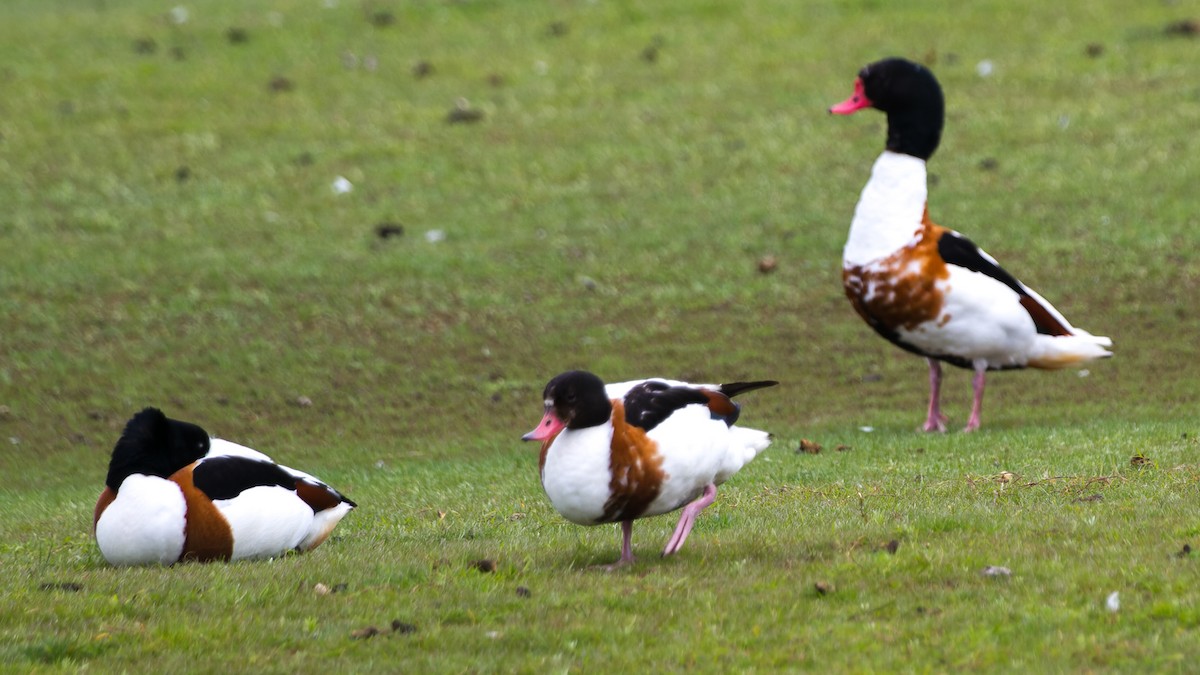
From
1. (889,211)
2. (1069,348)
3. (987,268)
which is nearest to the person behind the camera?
(889,211)

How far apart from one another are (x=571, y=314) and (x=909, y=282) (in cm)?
559

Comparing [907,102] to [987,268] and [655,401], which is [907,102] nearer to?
[987,268]

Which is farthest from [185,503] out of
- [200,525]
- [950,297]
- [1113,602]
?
[950,297]

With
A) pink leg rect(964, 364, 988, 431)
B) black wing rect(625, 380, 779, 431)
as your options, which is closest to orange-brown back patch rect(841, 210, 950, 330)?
pink leg rect(964, 364, 988, 431)

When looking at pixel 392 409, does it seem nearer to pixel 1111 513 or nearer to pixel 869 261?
pixel 869 261

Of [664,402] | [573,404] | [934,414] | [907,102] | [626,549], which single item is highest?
[907,102]

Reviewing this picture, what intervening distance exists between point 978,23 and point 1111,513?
1902 centimetres

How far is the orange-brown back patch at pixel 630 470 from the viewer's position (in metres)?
7.31

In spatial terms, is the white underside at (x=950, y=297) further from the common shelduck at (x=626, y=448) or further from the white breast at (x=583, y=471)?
the white breast at (x=583, y=471)

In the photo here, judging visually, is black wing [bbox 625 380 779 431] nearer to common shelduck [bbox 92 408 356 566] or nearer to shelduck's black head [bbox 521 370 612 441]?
shelduck's black head [bbox 521 370 612 441]

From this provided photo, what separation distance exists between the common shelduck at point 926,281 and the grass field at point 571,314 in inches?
27.2

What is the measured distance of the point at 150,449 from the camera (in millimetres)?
8312

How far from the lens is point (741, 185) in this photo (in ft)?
68.2

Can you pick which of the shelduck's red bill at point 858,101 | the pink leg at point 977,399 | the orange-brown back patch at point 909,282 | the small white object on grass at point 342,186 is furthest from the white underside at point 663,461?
the small white object on grass at point 342,186
